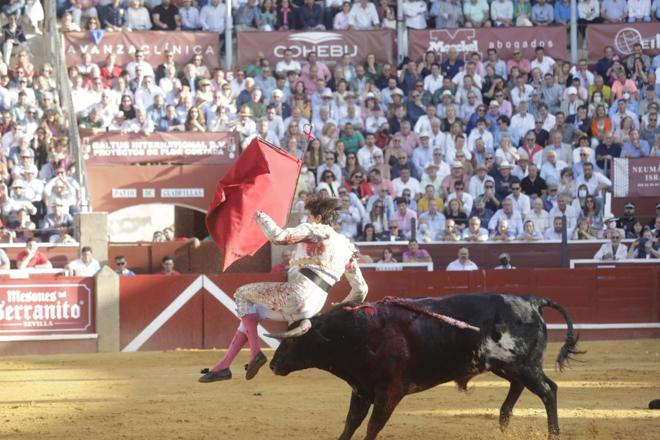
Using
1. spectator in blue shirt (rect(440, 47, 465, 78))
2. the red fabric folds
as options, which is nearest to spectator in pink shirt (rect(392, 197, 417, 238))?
spectator in blue shirt (rect(440, 47, 465, 78))

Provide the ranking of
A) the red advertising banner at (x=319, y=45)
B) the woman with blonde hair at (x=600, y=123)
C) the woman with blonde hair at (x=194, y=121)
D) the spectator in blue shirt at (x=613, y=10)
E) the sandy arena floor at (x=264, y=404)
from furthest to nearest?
1. the spectator in blue shirt at (x=613, y=10)
2. the red advertising banner at (x=319, y=45)
3. the woman with blonde hair at (x=600, y=123)
4. the woman with blonde hair at (x=194, y=121)
5. the sandy arena floor at (x=264, y=404)

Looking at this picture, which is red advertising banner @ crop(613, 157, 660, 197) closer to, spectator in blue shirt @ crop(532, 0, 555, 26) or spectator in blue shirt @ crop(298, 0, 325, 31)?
spectator in blue shirt @ crop(532, 0, 555, 26)

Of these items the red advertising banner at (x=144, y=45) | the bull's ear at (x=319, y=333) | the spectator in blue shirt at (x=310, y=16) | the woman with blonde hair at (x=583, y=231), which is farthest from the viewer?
the spectator in blue shirt at (x=310, y=16)

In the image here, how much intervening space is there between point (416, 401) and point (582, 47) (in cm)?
1188

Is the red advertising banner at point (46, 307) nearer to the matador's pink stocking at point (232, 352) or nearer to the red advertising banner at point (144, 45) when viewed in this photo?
the red advertising banner at point (144, 45)

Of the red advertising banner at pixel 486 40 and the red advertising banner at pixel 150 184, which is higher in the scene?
the red advertising banner at pixel 486 40

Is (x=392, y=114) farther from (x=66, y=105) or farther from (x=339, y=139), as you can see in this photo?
(x=66, y=105)

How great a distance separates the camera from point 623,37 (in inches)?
810

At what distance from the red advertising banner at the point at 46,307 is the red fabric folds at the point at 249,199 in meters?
6.98

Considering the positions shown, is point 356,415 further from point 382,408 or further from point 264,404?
point 264,404

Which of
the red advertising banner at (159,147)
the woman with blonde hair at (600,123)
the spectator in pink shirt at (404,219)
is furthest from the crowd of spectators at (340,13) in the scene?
the spectator in pink shirt at (404,219)

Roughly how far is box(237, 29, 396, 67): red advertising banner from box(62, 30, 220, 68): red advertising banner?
542mm

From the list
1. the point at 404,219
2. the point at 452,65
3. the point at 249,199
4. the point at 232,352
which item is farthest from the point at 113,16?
the point at 232,352

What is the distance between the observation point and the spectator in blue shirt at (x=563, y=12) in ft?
68.7
